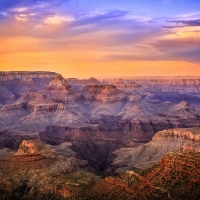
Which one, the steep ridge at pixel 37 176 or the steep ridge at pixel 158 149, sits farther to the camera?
the steep ridge at pixel 158 149

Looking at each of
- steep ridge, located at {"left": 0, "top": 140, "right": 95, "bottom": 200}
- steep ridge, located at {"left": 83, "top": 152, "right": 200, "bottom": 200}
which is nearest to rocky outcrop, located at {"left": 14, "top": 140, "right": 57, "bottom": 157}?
steep ridge, located at {"left": 0, "top": 140, "right": 95, "bottom": 200}

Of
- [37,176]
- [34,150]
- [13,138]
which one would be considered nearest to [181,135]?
[34,150]

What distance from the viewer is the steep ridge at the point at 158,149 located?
13875 centimetres

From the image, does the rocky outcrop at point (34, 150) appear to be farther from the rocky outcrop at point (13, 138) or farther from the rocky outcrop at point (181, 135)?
the rocky outcrop at point (13, 138)

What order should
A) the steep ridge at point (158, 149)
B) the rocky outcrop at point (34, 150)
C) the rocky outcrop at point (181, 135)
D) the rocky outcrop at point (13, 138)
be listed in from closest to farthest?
the rocky outcrop at point (34, 150) < the steep ridge at point (158, 149) < the rocky outcrop at point (181, 135) < the rocky outcrop at point (13, 138)

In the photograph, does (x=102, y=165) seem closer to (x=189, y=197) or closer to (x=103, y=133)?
(x=103, y=133)

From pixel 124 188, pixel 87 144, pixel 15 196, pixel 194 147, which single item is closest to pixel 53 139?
pixel 87 144

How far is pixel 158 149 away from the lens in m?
150

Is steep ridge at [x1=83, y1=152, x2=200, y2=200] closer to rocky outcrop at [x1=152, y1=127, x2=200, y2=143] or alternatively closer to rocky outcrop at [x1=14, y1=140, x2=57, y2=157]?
rocky outcrop at [x1=14, y1=140, x2=57, y2=157]

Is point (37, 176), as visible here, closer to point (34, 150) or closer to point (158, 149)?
point (34, 150)

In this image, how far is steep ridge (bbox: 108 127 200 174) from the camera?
5463 inches

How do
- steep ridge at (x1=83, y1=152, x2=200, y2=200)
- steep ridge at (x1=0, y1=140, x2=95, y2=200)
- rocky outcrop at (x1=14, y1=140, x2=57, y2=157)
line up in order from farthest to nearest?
rocky outcrop at (x1=14, y1=140, x2=57, y2=157), steep ridge at (x1=0, y1=140, x2=95, y2=200), steep ridge at (x1=83, y1=152, x2=200, y2=200)

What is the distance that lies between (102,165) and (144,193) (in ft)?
307

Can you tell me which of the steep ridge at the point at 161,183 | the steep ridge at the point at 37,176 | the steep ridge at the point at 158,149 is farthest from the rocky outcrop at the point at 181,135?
the steep ridge at the point at 161,183
